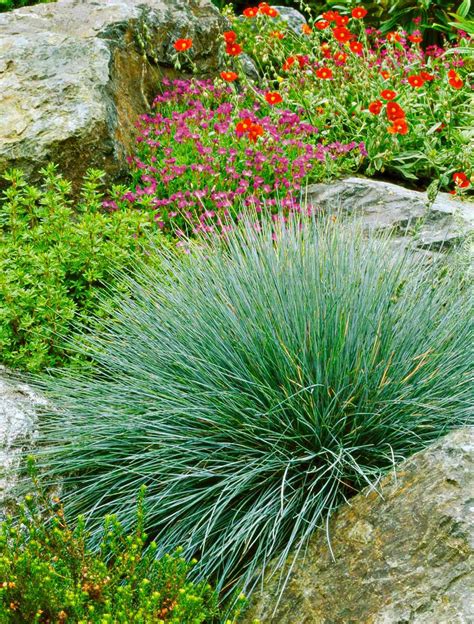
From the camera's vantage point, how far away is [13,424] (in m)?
2.99

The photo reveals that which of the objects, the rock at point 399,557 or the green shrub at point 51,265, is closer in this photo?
the rock at point 399,557

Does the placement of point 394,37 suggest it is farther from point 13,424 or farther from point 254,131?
point 13,424

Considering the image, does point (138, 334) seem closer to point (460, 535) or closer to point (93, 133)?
point (460, 535)

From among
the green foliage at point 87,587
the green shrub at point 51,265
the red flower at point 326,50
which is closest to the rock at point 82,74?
the green shrub at point 51,265

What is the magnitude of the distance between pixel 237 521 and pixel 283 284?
939 mm

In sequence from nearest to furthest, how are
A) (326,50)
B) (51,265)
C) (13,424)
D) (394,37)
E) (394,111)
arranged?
(13,424) → (51,265) → (394,111) → (326,50) → (394,37)

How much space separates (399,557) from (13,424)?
1561 millimetres

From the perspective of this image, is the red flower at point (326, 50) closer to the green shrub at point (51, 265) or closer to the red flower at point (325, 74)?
the red flower at point (325, 74)

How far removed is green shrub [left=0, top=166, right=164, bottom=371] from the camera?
341 cm

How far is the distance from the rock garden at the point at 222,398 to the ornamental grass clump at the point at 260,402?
0.04ft

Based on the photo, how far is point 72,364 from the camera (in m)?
3.33

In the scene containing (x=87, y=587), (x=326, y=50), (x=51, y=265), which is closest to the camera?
(x=87, y=587)

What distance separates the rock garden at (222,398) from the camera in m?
2.20

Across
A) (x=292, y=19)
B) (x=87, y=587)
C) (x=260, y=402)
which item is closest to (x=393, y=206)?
(x=260, y=402)
